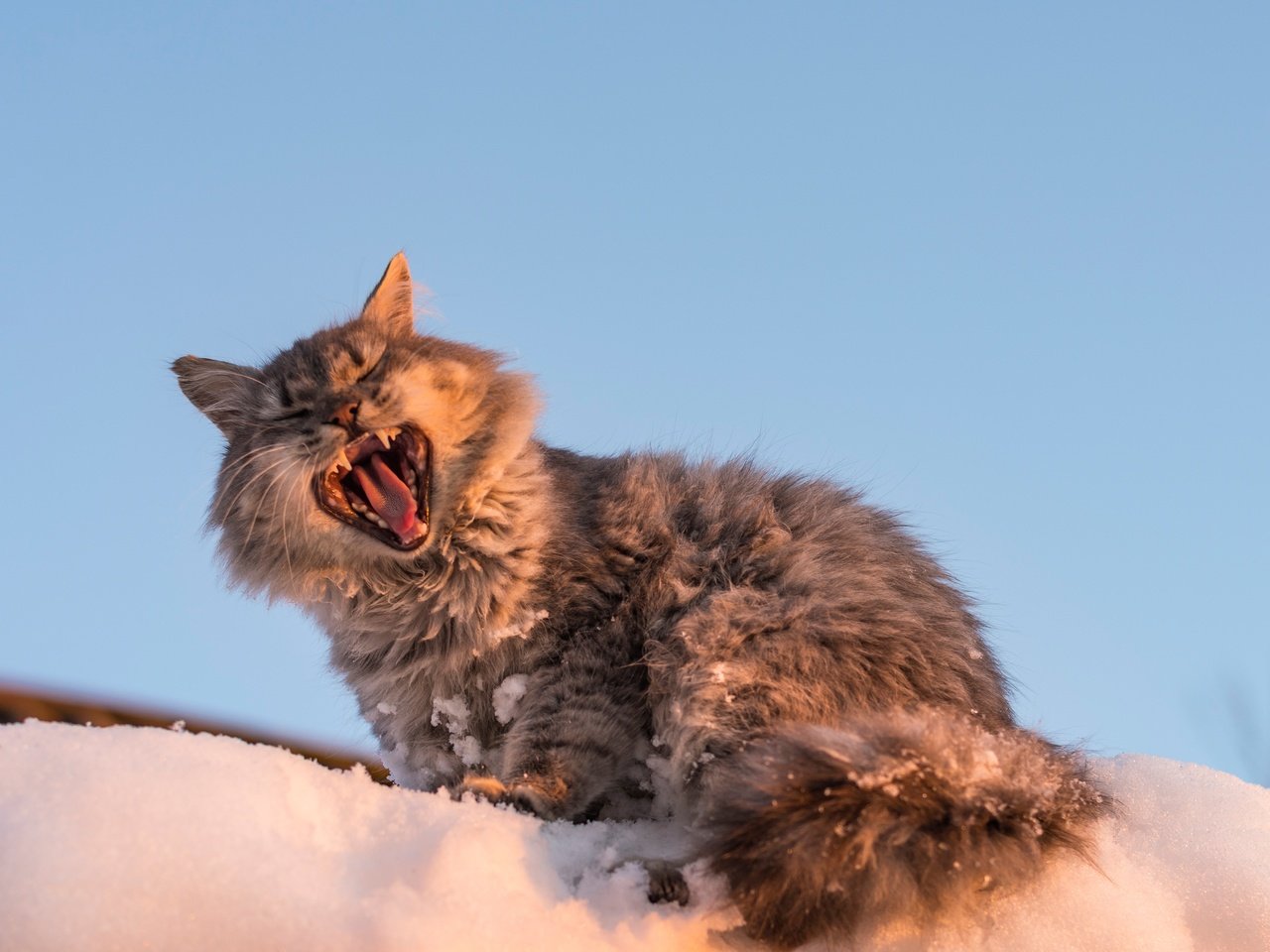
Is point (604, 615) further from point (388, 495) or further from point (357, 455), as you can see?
point (357, 455)

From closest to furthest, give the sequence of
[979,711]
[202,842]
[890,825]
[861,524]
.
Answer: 1. [202,842]
2. [890,825]
3. [979,711]
4. [861,524]

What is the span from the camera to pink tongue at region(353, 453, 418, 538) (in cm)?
264

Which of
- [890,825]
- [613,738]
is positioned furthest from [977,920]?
[613,738]

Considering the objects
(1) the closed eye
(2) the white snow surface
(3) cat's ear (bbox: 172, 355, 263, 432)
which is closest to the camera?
(2) the white snow surface

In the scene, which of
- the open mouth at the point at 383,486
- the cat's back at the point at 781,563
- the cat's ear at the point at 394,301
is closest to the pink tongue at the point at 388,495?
the open mouth at the point at 383,486

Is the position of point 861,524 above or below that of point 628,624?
above

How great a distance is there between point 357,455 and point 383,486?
105 mm

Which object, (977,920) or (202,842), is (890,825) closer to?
(977,920)

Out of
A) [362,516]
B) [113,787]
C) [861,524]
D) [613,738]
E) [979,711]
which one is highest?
[861,524]

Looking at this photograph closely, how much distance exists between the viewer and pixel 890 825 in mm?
1715

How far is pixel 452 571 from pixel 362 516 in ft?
0.90

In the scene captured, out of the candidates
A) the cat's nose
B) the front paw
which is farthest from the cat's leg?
the cat's nose

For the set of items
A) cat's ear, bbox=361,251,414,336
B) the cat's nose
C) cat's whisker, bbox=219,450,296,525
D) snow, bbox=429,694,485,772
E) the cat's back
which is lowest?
snow, bbox=429,694,485,772

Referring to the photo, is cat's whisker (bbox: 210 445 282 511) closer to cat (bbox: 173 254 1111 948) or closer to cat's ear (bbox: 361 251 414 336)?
cat (bbox: 173 254 1111 948)
